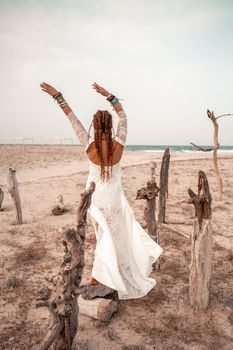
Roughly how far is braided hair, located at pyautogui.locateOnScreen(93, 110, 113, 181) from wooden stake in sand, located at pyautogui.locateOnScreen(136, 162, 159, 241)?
1.23 metres

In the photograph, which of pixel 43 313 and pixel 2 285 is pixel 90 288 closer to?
pixel 43 313

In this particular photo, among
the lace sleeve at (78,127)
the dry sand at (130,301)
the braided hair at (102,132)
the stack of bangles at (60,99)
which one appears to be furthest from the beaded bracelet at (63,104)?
the dry sand at (130,301)

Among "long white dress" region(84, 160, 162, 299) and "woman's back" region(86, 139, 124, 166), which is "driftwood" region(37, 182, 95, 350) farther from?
"woman's back" region(86, 139, 124, 166)

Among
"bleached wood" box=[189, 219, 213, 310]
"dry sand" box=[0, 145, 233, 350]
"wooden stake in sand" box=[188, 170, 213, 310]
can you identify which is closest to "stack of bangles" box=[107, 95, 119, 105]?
"wooden stake in sand" box=[188, 170, 213, 310]

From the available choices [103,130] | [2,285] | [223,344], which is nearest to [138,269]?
[223,344]

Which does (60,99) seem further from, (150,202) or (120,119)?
(150,202)

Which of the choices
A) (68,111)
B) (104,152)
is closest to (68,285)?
(104,152)

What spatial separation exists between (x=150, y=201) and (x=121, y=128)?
5.76ft

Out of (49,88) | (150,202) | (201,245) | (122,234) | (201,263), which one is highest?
(49,88)

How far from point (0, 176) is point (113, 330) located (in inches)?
806

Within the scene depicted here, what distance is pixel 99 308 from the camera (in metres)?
3.96

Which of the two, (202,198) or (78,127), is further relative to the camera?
(202,198)

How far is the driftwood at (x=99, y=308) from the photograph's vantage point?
3.95 metres

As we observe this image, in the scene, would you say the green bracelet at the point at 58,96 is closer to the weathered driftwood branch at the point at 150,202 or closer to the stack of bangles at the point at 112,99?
the stack of bangles at the point at 112,99
